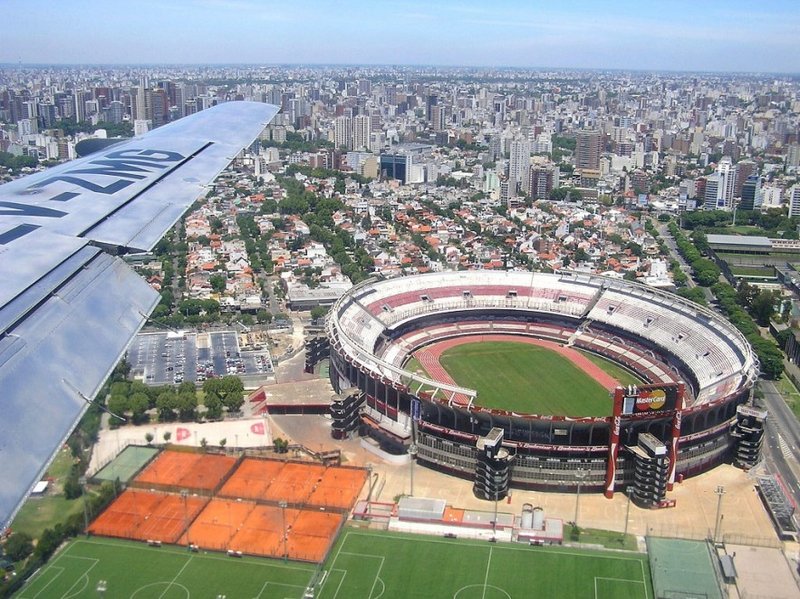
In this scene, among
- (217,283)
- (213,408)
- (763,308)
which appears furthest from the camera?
(217,283)

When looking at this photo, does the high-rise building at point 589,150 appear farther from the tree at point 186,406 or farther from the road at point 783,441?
the tree at point 186,406

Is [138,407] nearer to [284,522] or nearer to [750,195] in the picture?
[284,522]

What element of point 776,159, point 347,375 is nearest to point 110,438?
point 347,375

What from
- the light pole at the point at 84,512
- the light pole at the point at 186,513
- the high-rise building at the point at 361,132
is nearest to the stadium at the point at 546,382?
the light pole at the point at 186,513

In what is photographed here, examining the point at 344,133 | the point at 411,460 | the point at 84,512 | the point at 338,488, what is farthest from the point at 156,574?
the point at 344,133

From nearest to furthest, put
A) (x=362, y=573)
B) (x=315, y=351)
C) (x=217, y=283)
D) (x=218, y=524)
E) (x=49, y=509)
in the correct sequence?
(x=49, y=509) → (x=362, y=573) → (x=218, y=524) → (x=315, y=351) → (x=217, y=283)

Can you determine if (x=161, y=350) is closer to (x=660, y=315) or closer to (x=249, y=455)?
(x=249, y=455)

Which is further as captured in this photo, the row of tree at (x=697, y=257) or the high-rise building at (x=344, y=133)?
the high-rise building at (x=344, y=133)
